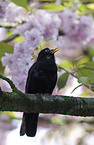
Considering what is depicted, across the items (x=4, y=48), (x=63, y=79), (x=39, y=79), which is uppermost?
(x=4, y=48)

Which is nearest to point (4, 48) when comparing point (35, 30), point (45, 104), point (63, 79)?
point (35, 30)

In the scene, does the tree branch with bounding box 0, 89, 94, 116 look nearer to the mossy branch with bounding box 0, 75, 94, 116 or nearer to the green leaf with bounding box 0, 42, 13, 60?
the mossy branch with bounding box 0, 75, 94, 116

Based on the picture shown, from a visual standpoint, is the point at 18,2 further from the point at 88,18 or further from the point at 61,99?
the point at 88,18

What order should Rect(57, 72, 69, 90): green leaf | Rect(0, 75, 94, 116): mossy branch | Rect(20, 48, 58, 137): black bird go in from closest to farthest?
1. Rect(0, 75, 94, 116): mossy branch
2. Rect(57, 72, 69, 90): green leaf
3. Rect(20, 48, 58, 137): black bird

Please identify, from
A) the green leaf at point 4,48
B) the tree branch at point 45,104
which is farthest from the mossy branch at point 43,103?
the green leaf at point 4,48

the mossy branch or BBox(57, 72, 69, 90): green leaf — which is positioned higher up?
the mossy branch

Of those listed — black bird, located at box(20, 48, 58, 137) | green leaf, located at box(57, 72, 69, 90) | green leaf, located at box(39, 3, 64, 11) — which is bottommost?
black bird, located at box(20, 48, 58, 137)

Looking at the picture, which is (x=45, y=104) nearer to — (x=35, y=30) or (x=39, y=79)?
(x=35, y=30)

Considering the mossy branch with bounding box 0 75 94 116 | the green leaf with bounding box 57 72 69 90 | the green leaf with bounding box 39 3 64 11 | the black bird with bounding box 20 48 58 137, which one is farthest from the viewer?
the black bird with bounding box 20 48 58 137

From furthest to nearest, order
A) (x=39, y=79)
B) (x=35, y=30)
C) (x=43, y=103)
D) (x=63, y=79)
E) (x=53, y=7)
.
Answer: (x=39, y=79)
(x=53, y=7)
(x=35, y=30)
(x=63, y=79)
(x=43, y=103)

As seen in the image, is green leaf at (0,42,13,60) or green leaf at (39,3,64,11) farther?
green leaf at (39,3,64,11)

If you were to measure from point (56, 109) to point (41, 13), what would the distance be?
1.28m

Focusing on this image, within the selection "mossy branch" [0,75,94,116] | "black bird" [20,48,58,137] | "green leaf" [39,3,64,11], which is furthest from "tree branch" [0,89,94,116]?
"green leaf" [39,3,64,11]

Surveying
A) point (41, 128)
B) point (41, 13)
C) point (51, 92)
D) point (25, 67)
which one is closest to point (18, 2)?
point (25, 67)
